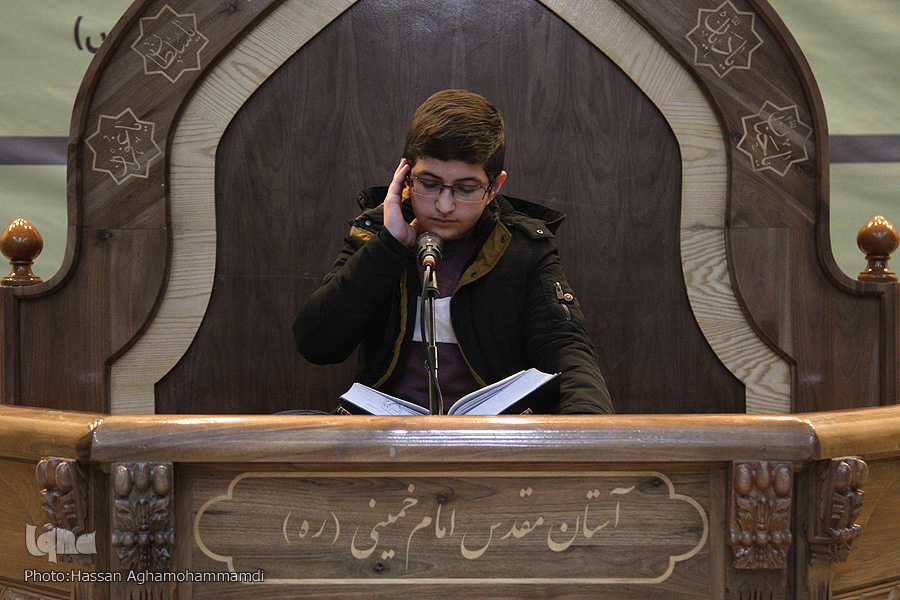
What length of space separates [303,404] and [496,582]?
107cm

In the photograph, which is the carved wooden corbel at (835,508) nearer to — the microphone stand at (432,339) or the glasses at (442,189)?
the microphone stand at (432,339)

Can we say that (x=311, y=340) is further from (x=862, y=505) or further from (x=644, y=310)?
(x=862, y=505)

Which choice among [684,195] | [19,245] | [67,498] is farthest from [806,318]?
[19,245]

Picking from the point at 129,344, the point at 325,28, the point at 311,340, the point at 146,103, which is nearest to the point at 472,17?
the point at 325,28

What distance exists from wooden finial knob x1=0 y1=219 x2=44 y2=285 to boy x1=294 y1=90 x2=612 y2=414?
0.74 metres

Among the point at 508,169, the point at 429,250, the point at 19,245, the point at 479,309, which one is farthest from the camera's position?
the point at 508,169

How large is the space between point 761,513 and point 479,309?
0.79 m

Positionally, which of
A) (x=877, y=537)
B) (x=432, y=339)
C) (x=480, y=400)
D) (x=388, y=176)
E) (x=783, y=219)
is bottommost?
(x=877, y=537)

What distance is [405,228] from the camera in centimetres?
158

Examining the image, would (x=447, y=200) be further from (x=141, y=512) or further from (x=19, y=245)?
(x=19, y=245)

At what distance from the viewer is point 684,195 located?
6.68ft

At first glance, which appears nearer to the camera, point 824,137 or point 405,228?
point 405,228

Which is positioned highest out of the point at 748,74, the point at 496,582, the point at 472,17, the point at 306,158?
the point at 472,17

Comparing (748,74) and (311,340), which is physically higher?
(748,74)
